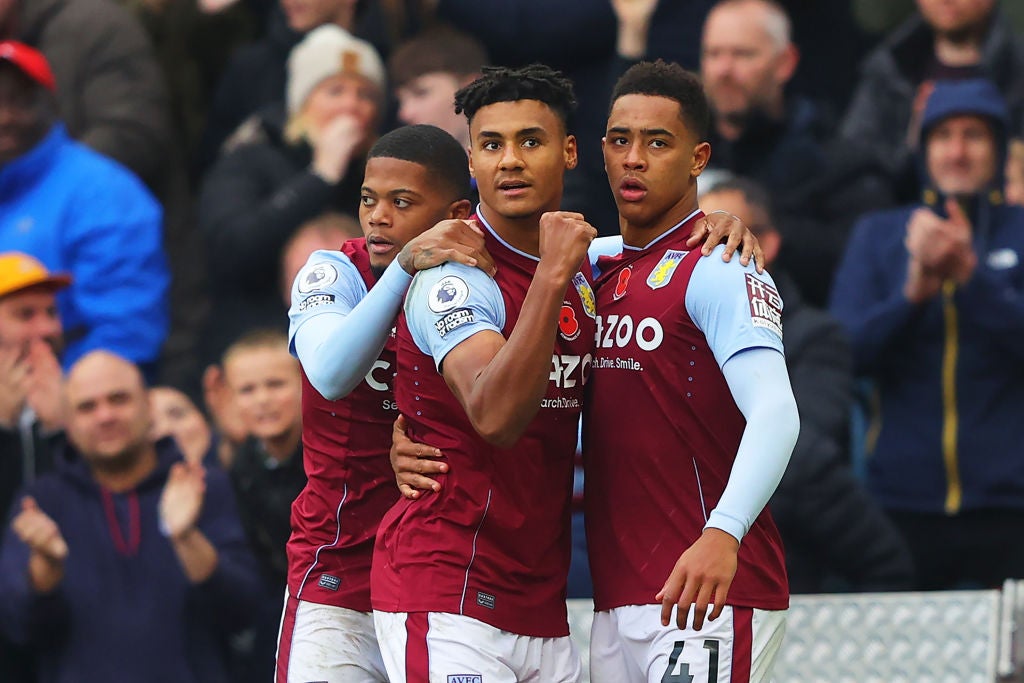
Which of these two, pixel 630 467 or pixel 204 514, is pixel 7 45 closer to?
pixel 204 514

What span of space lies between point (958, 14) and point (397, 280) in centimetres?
554

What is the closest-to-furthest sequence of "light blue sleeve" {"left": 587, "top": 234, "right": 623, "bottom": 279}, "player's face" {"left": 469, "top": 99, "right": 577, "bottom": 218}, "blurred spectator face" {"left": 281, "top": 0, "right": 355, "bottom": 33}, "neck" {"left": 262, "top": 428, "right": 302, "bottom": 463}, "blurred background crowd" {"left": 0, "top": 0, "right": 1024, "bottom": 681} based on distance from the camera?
1. "player's face" {"left": 469, "top": 99, "right": 577, "bottom": 218}
2. "light blue sleeve" {"left": 587, "top": 234, "right": 623, "bottom": 279}
3. "blurred background crowd" {"left": 0, "top": 0, "right": 1024, "bottom": 681}
4. "neck" {"left": 262, "top": 428, "right": 302, "bottom": 463}
5. "blurred spectator face" {"left": 281, "top": 0, "right": 355, "bottom": 33}

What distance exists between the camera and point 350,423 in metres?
5.79

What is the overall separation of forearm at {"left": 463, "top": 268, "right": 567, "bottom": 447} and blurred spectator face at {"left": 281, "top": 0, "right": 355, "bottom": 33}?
5727 mm

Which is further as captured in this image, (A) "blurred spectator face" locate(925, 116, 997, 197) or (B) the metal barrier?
(A) "blurred spectator face" locate(925, 116, 997, 197)

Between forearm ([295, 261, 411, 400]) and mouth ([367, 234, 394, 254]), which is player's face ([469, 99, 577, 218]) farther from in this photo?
mouth ([367, 234, 394, 254])

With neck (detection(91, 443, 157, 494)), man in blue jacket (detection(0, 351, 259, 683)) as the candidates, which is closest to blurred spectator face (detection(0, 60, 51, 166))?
man in blue jacket (detection(0, 351, 259, 683))

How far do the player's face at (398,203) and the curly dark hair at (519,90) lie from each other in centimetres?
31

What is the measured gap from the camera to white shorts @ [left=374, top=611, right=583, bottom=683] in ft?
16.5

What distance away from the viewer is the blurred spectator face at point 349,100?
9.56 metres

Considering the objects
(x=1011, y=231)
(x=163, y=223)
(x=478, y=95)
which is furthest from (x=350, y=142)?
(x=478, y=95)

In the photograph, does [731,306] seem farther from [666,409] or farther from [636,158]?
[636,158]

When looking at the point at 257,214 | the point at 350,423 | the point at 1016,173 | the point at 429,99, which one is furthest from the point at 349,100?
the point at 350,423

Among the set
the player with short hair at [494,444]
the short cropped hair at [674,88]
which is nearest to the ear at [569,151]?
the player with short hair at [494,444]
